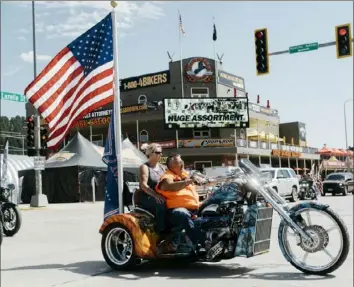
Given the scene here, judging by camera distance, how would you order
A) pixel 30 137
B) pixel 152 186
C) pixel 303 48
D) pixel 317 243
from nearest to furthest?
1. pixel 317 243
2. pixel 152 186
3. pixel 303 48
4. pixel 30 137

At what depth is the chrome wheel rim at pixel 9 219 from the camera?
39.1 ft

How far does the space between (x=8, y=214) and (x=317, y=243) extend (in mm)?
8513

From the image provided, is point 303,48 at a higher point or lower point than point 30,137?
higher

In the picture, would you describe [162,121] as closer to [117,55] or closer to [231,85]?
[231,85]

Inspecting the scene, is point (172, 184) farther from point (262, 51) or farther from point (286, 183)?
point (286, 183)

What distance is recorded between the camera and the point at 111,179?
24.9 ft

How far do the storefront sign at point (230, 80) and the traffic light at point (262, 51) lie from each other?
3097cm

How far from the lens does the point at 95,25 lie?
27.7 ft

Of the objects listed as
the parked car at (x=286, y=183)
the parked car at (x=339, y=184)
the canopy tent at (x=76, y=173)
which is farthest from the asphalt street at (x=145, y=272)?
the parked car at (x=339, y=184)

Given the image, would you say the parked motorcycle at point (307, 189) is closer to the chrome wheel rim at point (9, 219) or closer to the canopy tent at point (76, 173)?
the canopy tent at point (76, 173)

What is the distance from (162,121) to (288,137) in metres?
23.0

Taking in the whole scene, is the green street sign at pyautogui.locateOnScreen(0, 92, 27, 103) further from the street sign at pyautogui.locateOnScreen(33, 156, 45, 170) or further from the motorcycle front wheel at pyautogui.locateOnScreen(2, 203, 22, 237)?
the motorcycle front wheel at pyautogui.locateOnScreen(2, 203, 22, 237)

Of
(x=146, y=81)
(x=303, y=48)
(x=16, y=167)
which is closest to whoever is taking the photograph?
(x=303, y=48)

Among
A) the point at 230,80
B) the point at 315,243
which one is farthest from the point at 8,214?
the point at 230,80
